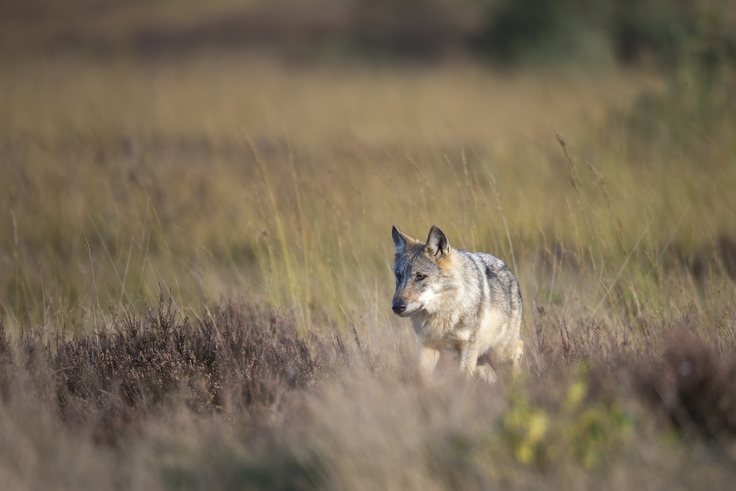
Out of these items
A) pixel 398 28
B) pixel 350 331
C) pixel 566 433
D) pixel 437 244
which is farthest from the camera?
pixel 398 28

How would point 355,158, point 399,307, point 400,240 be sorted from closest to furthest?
1. point 399,307
2. point 400,240
3. point 355,158

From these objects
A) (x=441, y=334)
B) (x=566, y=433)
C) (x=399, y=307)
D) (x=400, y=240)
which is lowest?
(x=441, y=334)

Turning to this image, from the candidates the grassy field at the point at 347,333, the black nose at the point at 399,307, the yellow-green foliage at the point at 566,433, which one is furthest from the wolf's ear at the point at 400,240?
the yellow-green foliage at the point at 566,433

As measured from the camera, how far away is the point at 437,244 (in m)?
5.00

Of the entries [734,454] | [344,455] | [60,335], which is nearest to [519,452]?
[344,455]

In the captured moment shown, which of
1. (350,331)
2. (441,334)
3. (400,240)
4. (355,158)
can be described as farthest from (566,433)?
(355,158)

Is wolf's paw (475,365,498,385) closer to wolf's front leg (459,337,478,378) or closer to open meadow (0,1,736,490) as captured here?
wolf's front leg (459,337,478,378)

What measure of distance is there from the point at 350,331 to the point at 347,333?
3 cm

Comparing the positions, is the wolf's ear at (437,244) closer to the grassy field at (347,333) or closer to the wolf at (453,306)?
the wolf at (453,306)

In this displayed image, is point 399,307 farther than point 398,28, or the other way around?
point 398,28

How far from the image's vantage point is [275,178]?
9.88 metres

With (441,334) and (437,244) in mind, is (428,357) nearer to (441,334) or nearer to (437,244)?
(441,334)

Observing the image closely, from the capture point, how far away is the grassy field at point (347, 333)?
3.31m

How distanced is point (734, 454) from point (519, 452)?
103 centimetres
